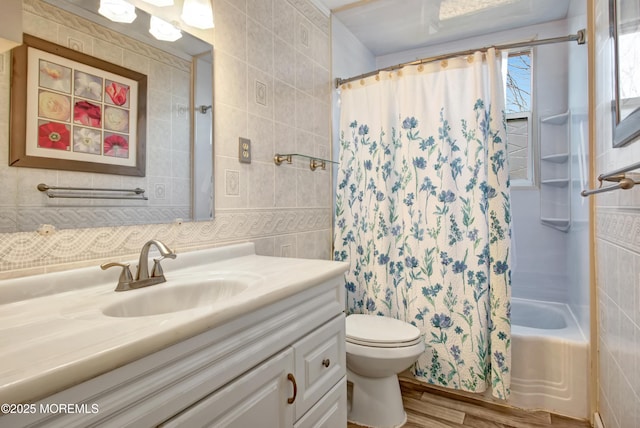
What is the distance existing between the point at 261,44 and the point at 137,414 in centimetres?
164

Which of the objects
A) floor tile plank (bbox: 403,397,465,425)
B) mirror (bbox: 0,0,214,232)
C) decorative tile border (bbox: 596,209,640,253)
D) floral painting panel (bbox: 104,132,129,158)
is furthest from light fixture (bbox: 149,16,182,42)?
floor tile plank (bbox: 403,397,465,425)

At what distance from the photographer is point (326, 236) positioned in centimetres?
224

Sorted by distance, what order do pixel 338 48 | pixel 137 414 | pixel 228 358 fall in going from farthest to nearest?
pixel 338 48
pixel 228 358
pixel 137 414

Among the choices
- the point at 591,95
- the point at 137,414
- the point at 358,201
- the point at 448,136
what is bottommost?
the point at 137,414

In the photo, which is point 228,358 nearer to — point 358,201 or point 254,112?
point 254,112

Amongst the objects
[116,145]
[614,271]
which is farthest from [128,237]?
[614,271]

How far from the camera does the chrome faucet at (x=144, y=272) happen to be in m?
0.97

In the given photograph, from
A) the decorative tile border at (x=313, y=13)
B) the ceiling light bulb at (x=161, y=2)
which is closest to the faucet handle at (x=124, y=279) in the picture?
the ceiling light bulb at (x=161, y=2)

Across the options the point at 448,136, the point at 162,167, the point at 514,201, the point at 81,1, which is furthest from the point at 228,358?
the point at 514,201

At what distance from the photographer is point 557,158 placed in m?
2.35

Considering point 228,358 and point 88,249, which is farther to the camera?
point 88,249

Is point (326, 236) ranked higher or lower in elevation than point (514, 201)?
lower

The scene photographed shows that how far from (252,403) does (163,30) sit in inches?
50.8

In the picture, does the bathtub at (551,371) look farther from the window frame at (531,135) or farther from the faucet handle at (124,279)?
the faucet handle at (124,279)
